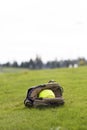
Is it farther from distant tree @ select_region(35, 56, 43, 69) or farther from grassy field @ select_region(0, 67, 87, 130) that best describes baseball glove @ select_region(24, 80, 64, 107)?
distant tree @ select_region(35, 56, 43, 69)

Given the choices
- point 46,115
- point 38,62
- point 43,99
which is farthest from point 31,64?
point 46,115

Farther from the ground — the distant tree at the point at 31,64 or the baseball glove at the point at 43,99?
the distant tree at the point at 31,64

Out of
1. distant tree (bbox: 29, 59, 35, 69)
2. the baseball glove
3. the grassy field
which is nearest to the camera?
the grassy field

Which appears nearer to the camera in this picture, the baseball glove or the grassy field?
the grassy field

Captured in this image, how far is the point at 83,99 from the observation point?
493 inches

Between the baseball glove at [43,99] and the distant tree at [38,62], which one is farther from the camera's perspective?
the distant tree at [38,62]

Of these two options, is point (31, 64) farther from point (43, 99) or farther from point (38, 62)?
point (43, 99)

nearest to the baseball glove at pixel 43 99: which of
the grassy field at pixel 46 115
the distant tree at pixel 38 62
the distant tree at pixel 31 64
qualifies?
the grassy field at pixel 46 115

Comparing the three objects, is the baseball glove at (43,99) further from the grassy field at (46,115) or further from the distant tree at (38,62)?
the distant tree at (38,62)

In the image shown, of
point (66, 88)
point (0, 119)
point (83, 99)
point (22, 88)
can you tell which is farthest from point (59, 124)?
point (22, 88)

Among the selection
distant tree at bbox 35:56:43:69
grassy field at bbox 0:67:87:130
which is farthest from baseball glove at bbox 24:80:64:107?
distant tree at bbox 35:56:43:69

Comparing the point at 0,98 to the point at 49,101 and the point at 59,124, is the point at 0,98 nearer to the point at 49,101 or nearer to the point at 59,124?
the point at 49,101

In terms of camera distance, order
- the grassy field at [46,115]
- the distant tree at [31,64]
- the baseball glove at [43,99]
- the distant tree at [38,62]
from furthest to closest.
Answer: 1. the distant tree at [38,62]
2. the distant tree at [31,64]
3. the baseball glove at [43,99]
4. the grassy field at [46,115]

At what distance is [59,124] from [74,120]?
47cm
